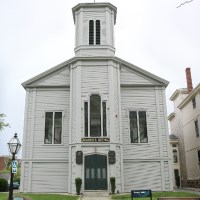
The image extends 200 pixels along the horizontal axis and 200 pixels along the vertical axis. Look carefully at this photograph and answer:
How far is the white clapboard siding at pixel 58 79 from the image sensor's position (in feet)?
91.3

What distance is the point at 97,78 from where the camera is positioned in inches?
1037

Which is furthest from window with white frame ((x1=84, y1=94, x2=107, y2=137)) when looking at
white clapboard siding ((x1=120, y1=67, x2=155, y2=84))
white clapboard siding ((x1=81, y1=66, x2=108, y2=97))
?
white clapboard siding ((x1=120, y1=67, x2=155, y2=84))

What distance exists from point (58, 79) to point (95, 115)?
16.8 feet

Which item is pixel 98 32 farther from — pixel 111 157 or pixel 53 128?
pixel 111 157

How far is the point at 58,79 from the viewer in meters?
28.0

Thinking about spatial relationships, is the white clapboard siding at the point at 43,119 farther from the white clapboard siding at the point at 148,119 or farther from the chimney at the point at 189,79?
the chimney at the point at 189,79

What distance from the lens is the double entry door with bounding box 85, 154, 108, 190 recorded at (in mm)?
23906

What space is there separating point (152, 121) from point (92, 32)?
9.66m

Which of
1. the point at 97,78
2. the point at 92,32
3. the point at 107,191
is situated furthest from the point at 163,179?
the point at 92,32

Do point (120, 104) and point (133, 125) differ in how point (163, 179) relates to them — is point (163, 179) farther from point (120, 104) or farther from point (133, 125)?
point (120, 104)

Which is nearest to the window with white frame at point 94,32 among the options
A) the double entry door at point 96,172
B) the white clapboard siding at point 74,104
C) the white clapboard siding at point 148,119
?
the white clapboard siding at point 74,104

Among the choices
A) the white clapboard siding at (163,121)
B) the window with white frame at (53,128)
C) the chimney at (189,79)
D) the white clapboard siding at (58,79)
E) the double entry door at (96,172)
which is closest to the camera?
the double entry door at (96,172)

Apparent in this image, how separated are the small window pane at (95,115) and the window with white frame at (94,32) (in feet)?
18.0

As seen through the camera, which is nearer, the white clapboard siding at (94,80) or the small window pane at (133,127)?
the white clapboard siding at (94,80)
